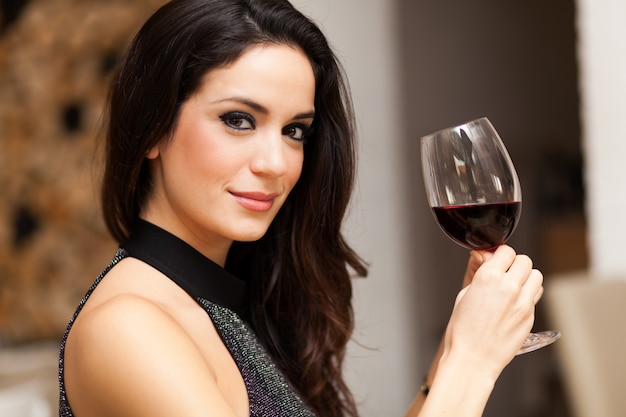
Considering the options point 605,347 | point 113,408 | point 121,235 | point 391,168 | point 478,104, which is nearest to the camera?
point 113,408

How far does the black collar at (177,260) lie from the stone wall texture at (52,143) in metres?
2.68

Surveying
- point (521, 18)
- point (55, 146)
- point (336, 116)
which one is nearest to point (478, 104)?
point (521, 18)

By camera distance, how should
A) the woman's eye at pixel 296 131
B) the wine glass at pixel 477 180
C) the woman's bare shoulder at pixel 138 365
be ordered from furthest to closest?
the woman's eye at pixel 296 131, the wine glass at pixel 477 180, the woman's bare shoulder at pixel 138 365

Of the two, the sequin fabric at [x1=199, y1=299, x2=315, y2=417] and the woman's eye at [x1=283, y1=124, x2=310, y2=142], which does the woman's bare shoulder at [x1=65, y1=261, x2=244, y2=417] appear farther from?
the woman's eye at [x1=283, y1=124, x2=310, y2=142]

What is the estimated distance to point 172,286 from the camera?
1340 millimetres

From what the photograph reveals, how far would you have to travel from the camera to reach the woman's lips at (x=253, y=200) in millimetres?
1309

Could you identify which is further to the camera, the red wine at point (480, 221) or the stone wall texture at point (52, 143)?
the stone wall texture at point (52, 143)

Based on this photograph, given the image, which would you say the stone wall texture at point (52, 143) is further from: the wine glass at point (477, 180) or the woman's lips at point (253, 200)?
the wine glass at point (477, 180)

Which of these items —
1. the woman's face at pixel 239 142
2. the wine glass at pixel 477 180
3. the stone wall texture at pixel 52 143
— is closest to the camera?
the wine glass at pixel 477 180

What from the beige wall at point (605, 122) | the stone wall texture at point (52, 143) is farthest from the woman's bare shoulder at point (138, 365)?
the stone wall texture at point (52, 143)

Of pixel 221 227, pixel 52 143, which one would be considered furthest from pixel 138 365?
pixel 52 143

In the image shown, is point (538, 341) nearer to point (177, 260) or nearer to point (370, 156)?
point (177, 260)

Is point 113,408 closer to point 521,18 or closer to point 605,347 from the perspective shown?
point 605,347

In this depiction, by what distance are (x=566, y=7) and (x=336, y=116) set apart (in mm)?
6041
